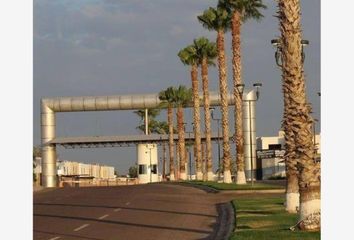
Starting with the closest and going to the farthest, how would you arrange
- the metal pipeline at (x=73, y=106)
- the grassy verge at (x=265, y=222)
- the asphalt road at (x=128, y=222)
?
the grassy verge at (x=265, y=222), the asphalt road at (x=128, y=222), the metal pipeline at (x=73, y=106)

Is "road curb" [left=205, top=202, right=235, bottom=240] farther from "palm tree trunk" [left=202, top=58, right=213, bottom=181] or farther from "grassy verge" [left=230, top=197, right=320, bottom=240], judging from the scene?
"palm tree trunk" [left=202, top=58, right=213, bottom=181]

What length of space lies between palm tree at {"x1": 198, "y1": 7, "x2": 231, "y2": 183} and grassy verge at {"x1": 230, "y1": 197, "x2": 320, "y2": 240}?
23804mm

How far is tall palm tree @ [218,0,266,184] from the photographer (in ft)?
165

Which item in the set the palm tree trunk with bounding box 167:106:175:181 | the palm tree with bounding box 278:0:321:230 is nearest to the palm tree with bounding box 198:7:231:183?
the palm tree trunk with bounding box 167:106:175:181

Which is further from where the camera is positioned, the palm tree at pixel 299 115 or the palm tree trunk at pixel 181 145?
the palm tree trunk at pixel 181 145

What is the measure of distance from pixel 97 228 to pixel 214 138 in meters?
72.7

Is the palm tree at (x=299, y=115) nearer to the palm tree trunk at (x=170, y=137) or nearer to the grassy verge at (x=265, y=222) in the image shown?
the grassy verge at (x=265, y=222)

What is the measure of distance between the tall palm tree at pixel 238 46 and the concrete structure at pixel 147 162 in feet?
153

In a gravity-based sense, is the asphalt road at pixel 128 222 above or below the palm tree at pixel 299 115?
below

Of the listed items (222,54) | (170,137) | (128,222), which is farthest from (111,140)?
(128,222)

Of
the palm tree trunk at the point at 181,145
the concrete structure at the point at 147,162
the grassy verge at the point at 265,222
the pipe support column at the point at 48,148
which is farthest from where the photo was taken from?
the concrete structure at the point at 147,162

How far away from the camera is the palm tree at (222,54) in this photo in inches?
2186

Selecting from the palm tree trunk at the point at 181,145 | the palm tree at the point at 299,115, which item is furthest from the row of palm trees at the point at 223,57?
the palm tree at the point at 299,115
